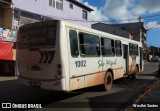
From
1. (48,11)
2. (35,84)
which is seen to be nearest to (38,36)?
(35,84)

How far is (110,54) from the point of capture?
14133 mm

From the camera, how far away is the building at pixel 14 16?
22.7 meters

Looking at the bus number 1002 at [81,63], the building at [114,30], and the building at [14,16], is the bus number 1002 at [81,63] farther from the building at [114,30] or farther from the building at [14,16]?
the building at [114,30]

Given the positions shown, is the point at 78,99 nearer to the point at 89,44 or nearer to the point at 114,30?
the point at 89,44

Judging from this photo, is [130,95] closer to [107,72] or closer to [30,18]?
[107,72]

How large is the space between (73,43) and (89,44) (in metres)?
1.50

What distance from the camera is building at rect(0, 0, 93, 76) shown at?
894 inches

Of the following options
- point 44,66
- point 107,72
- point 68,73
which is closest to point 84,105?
point 68,73

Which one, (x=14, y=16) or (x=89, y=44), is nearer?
(x=89, y=44)

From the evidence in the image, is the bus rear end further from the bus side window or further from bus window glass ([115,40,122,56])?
bus window glass ([115,40,122,56])

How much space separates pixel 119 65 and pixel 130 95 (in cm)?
306

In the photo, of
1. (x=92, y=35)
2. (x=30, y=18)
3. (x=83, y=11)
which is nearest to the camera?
(x=92, y=35)

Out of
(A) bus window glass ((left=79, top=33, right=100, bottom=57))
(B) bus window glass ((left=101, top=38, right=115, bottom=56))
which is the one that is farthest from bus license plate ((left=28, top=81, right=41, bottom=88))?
(B) bus window glass ((left=101, top=38, right=115, bottom=56))

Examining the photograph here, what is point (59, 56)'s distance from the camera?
9.70 meters
